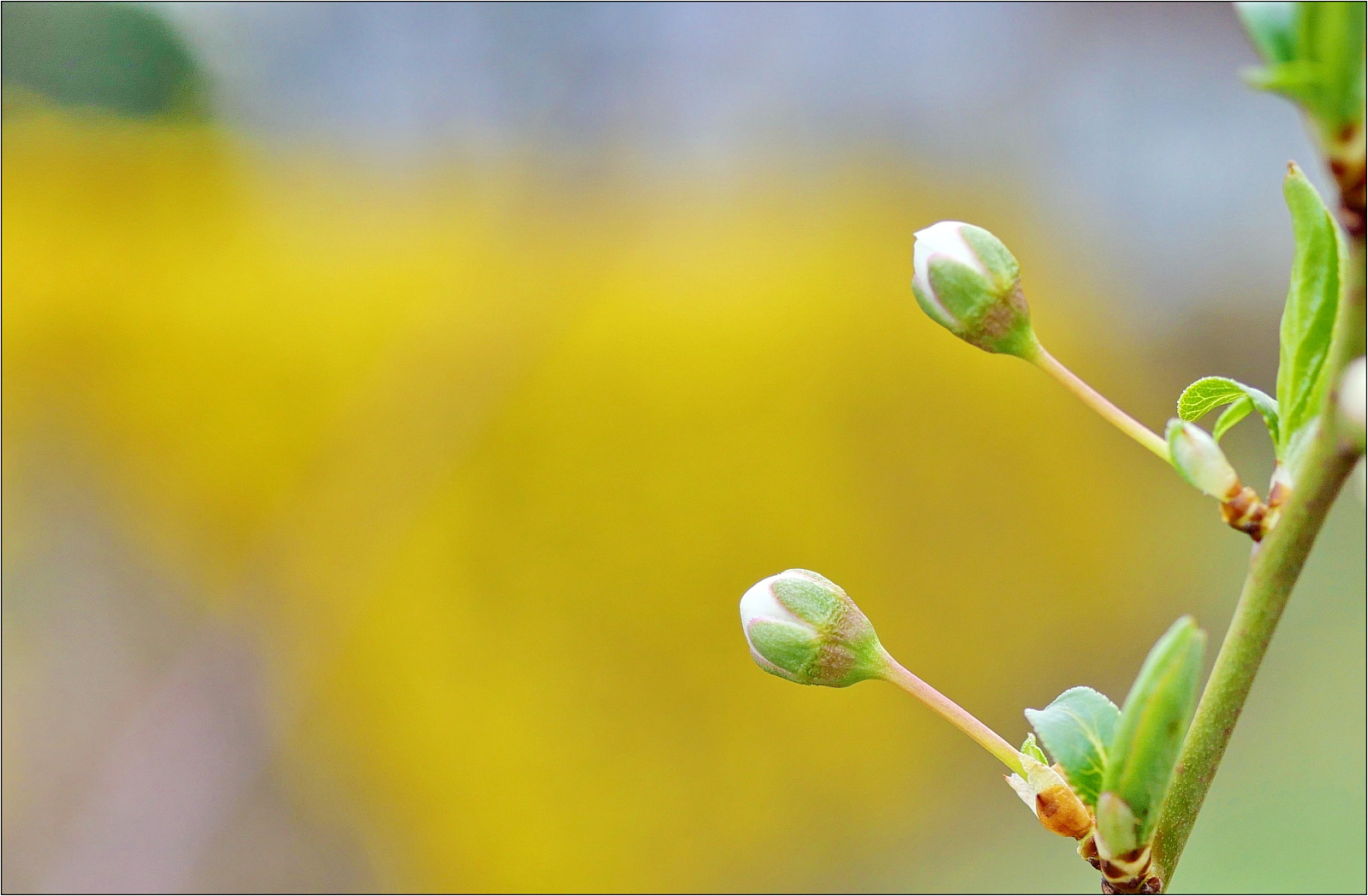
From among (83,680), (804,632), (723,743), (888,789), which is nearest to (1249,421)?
(888,789)

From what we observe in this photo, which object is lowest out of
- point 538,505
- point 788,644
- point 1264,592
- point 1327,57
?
point 538,505

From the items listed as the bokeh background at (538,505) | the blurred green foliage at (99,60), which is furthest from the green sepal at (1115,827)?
the blurred green foliage at (99,60)

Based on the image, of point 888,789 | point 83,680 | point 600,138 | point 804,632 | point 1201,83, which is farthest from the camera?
point 1201,83

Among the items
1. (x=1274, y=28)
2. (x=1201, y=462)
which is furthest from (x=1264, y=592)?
(x=1274, y=28)

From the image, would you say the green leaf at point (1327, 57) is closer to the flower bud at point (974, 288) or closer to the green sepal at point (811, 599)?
the flower bud at point (974, 288)

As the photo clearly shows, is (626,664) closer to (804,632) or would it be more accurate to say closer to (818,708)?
(818,708)

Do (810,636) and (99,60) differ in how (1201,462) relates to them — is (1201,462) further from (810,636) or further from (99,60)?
(99,60)
